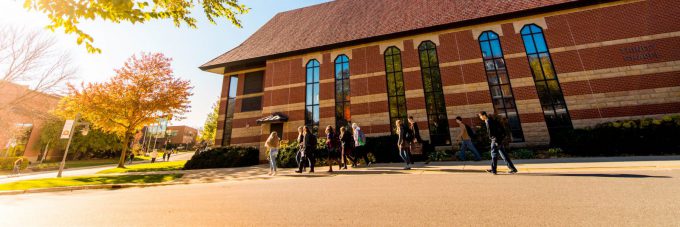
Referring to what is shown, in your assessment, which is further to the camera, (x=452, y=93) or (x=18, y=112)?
(x=18, y=112)

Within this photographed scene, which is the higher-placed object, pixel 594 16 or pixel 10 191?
pixel 594 16

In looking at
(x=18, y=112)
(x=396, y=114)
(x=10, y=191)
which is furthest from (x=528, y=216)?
(x=18, y=112)

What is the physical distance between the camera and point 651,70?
36.2 ft

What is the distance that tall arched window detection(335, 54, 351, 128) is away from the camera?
14.9m

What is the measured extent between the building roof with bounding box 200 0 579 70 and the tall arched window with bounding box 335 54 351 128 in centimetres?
129

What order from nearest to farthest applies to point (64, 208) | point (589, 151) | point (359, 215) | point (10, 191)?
point (359, 215) < point (64, 208) < point (10, 191) < point (589, 151)

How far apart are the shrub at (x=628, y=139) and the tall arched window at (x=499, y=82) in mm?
3029

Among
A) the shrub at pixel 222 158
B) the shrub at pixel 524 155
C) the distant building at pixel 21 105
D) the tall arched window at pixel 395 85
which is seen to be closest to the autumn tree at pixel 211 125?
the distant building at pixel 21 105

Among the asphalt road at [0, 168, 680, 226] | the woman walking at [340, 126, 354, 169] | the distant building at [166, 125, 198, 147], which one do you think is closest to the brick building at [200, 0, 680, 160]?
the woman walking at [340, 126, 354, 169]

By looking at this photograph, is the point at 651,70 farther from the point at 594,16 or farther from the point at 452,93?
the point at 452,93

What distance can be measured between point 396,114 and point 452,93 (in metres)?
3.26

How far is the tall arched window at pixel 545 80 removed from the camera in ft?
39.1

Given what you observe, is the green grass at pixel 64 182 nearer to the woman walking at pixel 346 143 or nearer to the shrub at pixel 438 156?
the woman walking at pixel 346 143

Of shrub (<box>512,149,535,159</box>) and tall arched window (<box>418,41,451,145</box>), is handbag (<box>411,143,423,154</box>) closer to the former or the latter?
shrub (<box>512,149,535,159</box>)
